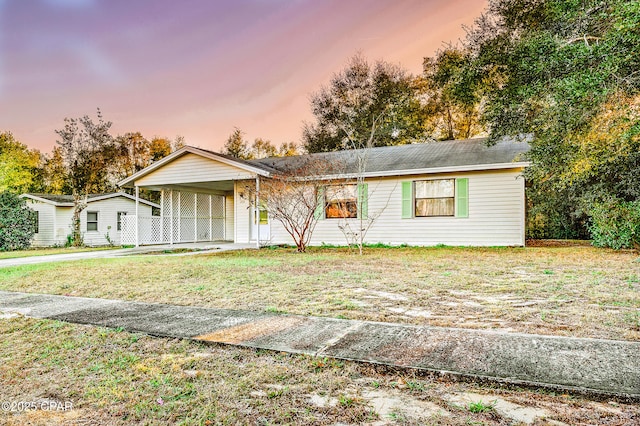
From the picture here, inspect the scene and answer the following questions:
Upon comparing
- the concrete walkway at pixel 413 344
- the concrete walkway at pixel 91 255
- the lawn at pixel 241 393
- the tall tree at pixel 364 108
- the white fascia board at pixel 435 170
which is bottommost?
the concrete walkway at pixel 91 255

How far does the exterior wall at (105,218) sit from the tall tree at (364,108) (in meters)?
12.7

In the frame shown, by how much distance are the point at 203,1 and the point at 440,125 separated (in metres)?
17.7

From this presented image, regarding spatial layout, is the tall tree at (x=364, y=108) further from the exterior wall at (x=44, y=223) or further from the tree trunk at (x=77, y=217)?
the exterior wall at (x=44, y=223)

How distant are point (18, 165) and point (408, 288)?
3256 cm

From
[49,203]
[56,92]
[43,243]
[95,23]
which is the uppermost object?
[95,23]

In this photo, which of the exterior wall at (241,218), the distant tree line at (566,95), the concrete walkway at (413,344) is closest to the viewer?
the concrete walkway at (413,344)

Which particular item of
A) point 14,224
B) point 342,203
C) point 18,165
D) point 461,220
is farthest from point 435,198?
point 18,165

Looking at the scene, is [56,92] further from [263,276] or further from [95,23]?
[263,276]

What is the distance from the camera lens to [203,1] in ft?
45.8

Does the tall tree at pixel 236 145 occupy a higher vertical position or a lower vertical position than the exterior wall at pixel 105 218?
higher

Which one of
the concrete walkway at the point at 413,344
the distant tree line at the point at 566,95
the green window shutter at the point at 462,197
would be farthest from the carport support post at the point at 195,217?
the concrete walkway at the point at 413,344

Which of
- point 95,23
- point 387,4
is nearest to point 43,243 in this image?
point 95,23

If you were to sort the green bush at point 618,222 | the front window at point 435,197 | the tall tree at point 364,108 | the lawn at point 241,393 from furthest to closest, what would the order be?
the tall tree at point 364,108 → the front window at point 435,197 → the green bush at point 618,222 → the lawn at point 241,393

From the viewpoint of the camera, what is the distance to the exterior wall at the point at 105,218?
1936 centimetres
